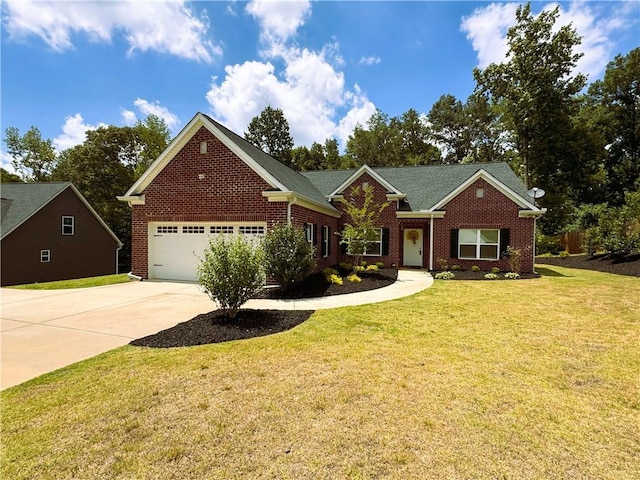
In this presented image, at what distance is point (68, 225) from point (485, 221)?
92.1ft

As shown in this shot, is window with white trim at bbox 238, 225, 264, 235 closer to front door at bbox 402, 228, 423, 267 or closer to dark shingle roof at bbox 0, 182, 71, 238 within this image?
front door at bbox 402, 228, 423, 267

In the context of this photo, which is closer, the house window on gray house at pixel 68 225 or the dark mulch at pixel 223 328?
the dark mulch at pixel 223 328

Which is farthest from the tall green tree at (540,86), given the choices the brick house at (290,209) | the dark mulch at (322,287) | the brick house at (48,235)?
the brick house at (48,235)

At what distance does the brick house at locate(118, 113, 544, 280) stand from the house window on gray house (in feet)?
48.1

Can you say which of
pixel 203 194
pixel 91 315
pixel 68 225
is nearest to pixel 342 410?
pixel 91 315

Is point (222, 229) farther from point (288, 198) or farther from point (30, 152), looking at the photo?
point (30, 152)

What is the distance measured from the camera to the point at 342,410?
338 centimetres

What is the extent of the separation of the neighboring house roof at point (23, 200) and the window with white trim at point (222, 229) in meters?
17.3

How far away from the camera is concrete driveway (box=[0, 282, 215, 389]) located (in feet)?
15.6

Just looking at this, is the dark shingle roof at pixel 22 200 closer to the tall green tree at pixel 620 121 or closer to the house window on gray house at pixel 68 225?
the house window on gray house at pixel 68 225

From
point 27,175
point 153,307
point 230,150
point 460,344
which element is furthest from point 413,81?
point 27,175

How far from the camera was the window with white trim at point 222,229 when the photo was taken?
1212 cm

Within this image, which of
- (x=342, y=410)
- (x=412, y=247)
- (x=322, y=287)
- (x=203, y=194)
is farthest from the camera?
(x=412, y=247)

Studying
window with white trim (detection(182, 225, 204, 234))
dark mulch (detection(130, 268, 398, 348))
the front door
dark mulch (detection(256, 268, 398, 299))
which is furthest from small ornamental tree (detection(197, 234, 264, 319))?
the front door
